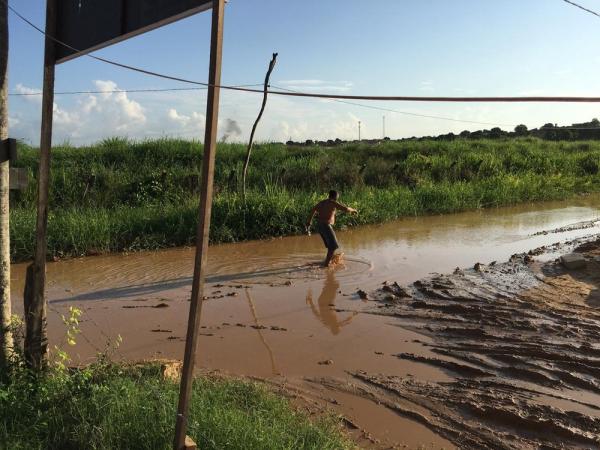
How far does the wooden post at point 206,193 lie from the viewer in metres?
2.80

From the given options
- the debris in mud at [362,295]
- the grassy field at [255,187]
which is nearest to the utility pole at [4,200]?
the debris in mud at [362,295]

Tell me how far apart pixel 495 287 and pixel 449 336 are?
212cm

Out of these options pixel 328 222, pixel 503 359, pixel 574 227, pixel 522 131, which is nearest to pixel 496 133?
pixel 522 131

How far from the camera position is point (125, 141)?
18.6m

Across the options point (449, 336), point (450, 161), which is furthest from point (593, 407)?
point (450, 161)

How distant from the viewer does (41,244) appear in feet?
13.3

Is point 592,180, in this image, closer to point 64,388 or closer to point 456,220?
point 456,220

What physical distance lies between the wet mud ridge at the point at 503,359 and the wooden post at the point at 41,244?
7.80ft

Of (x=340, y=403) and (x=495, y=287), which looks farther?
(x=495, y=287)

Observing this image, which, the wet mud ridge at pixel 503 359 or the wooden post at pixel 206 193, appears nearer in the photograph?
the wooden post at pixel 206 193

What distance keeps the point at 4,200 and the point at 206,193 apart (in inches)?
71.0

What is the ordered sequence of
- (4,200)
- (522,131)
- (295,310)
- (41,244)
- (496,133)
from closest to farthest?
(4,200), (41,244), (295,310), (496,133), (522,131)

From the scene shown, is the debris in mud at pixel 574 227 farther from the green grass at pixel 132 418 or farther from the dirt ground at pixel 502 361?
the green grass at pixel 132 418

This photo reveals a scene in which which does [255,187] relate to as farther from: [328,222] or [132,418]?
[132,418]
